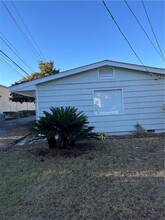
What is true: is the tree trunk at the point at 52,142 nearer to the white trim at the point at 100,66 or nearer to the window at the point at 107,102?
the window at the point at 107,102

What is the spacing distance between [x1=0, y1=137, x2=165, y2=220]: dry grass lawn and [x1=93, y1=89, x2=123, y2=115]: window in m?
3.38

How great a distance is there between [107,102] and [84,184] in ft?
20.9

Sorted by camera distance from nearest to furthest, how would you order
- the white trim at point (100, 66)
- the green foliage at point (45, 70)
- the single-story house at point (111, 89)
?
the white trim at point (100, 66) < the single-story house at point (111, 89) < the green foliage at point (45, 70)

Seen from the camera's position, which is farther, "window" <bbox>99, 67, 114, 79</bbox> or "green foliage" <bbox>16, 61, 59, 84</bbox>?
"green foliage" <bbox>16, 61, 59, 84</bbox>

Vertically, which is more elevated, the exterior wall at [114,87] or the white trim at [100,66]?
the white trim at [100,66]

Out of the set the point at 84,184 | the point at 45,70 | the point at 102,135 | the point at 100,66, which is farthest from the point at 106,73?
the point at 45,70

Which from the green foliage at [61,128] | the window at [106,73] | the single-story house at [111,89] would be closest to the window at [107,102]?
the single-story house at [111,89]

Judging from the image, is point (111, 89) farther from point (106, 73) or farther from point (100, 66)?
point (100, 66)

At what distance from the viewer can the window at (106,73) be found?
10617 millimetres

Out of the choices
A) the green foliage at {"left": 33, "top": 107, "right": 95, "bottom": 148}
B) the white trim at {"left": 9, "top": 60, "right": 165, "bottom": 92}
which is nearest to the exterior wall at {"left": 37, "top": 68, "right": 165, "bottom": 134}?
the white trim at {"left": 9, "top": 60, "right": 165, "bottom": 92}

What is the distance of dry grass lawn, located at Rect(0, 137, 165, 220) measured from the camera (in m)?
3.55

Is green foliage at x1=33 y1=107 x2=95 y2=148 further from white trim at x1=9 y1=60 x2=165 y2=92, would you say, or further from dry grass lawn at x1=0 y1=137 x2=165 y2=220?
white trim at x1=9 y1=60 x2=165 y2=92

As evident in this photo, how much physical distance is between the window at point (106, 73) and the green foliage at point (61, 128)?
11.2ft

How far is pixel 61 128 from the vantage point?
7461mm
